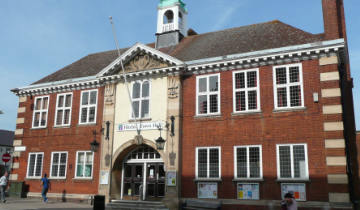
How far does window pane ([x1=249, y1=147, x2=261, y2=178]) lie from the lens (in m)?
18.1

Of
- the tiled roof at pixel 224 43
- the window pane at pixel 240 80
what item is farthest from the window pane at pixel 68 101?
the window pane at pixel 240 80

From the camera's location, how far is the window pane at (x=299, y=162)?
1712 cm

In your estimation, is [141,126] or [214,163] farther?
[141,126]

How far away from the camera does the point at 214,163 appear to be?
1927cm

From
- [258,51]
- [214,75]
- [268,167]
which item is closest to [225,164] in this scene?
[268,167]

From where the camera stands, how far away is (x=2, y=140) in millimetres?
66938

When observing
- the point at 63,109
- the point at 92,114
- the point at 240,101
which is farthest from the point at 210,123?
the point at 63,109

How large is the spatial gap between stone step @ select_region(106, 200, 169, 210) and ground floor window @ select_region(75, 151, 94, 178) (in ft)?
9.94

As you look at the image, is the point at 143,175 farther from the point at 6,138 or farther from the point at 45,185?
the point at 6,138

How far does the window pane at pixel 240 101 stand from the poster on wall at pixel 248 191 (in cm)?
407

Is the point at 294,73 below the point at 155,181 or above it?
above

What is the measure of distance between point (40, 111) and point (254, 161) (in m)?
16.1

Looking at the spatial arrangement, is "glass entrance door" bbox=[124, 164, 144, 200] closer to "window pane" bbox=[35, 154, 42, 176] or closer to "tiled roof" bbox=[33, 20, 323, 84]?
"window pane" bbox=[35, 154, 42, 176]

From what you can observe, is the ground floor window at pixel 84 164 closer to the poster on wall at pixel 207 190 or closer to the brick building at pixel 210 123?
the brick building at pixel 210 123
